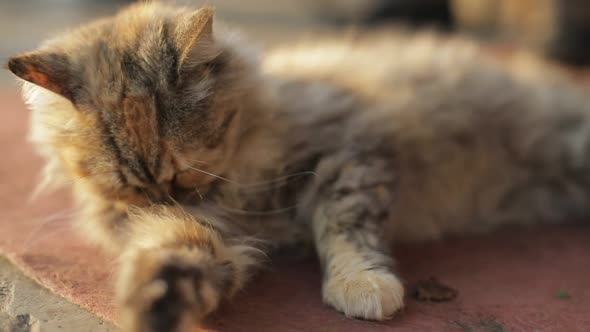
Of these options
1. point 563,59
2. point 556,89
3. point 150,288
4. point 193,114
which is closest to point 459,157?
point 556,89

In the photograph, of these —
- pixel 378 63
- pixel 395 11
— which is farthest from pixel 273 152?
pixel 395 11

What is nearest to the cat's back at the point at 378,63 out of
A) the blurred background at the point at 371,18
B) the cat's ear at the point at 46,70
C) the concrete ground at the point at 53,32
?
the concrete ground at the point at 53,32

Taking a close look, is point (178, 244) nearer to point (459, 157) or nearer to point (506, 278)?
point (506, 278)

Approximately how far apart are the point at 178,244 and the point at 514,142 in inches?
59.2

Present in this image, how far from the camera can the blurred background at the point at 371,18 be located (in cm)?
404

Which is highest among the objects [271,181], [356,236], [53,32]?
[53,32]

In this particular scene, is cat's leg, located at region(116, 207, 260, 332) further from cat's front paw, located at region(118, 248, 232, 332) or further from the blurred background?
the blurred background

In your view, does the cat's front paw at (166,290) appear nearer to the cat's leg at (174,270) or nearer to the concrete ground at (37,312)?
the cat's leg at (174,270)

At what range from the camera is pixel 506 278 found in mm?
1809

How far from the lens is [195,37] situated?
1472 mm

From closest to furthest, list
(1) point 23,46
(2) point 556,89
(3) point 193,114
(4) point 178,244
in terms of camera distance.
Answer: (4) point 178,244, (3) point 193,114, (2) point 556,89, (1) point 23,46

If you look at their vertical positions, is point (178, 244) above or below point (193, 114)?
below

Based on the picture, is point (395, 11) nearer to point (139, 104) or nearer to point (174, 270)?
point (139, 104)

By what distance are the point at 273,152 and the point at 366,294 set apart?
55cm
